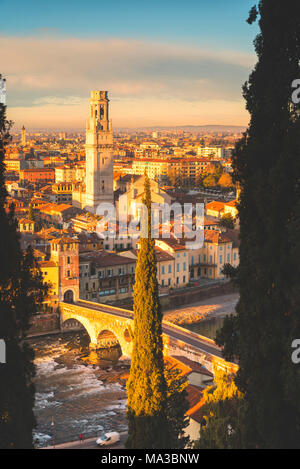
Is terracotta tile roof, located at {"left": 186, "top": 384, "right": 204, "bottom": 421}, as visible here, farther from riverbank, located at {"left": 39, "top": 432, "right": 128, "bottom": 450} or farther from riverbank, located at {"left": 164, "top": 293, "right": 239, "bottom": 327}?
riverbank, located at {"left": 164, "top": 293, "right": 239, "bottom": 327}

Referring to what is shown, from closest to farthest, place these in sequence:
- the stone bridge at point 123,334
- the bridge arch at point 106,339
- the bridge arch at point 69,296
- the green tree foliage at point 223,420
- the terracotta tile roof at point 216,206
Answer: the green tree foliage at point 223,420 → the stone bridge at point 123,334 → the bridge arch at point 106,339 → the bridge arch at point 69,296 → the terracotta tile roof at point 216,206

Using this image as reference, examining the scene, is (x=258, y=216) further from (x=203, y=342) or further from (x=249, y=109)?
(x=203, y=342)

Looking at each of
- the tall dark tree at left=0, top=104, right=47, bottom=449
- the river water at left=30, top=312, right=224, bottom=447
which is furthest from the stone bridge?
the tall dark tree at left=0, top=104, right=47, bottom=449

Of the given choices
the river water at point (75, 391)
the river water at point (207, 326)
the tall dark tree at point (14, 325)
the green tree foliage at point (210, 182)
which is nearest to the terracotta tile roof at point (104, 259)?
the river water at point (207, 326)

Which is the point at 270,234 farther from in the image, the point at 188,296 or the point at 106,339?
the point at 188,296

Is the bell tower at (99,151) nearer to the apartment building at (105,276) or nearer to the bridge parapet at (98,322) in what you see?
the apartment building at (105,276)

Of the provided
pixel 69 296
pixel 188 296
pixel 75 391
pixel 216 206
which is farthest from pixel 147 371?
pixel 216 206
